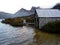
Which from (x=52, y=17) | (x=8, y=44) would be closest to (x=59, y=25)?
(x=52, y=17)

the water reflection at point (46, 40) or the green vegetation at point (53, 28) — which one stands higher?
the green vegetation at point (53, 28)

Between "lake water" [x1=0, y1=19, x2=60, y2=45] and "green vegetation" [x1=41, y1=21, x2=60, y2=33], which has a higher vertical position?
"green vegetation" [x1=41, y1=21, x2=60, y2=33]

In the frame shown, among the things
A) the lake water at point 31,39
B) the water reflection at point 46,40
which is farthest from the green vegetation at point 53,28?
the water reflection at point 46,40

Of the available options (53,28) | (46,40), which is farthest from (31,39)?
(53,28)

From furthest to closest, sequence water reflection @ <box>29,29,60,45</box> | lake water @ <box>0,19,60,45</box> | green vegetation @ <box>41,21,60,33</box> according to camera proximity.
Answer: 1. green vegetation @ <box>41,21,60,33</box>
2. lake water @ <box>0,19,60,45</box>
3. water reflection @ <box>29,29,60,45</box>

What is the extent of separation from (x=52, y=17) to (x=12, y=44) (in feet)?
48.1

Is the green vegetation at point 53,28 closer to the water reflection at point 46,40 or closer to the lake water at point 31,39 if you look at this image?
the lake water at point 31,39

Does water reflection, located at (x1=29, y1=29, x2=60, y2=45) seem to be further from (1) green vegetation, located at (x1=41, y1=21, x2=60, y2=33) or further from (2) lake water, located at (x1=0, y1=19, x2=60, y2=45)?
(1) green vegetation, located at (x1=41, y1=21, x2=60, y2=33)

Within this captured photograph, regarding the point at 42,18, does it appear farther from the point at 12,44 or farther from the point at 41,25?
the point at 12,44

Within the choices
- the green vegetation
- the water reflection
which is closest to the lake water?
the water reflection

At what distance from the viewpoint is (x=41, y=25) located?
29.6 meters

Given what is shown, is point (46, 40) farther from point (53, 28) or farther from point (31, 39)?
point (53, 28)

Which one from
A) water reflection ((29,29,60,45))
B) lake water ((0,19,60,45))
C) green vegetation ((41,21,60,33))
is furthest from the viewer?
green vegetation ((41,21,60,33))

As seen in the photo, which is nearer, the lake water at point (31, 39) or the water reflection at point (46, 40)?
the water reflection at point (46, 40)
